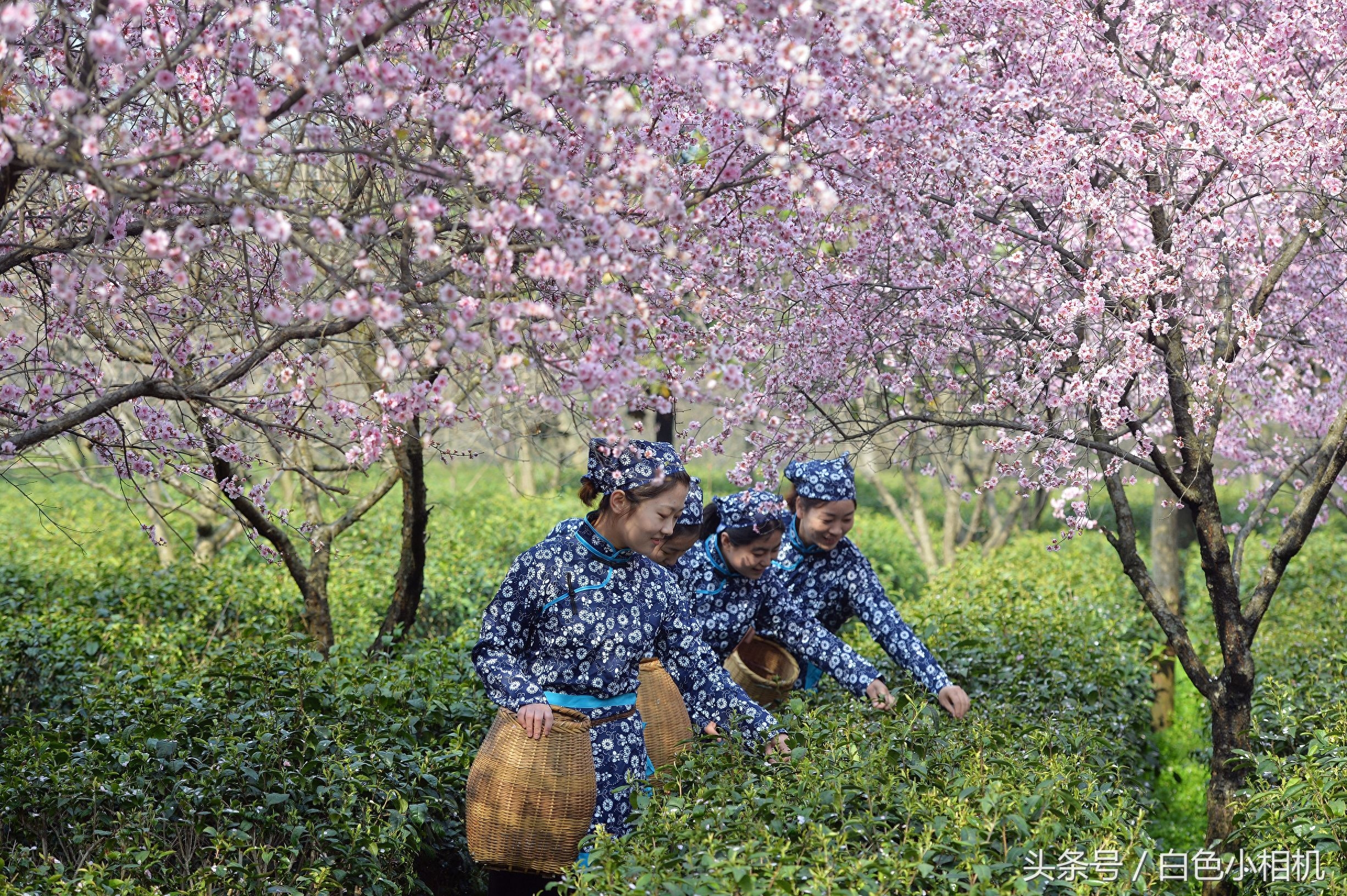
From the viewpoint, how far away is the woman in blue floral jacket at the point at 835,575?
527cm

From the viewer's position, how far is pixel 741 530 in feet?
16.9

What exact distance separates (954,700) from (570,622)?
1.73 m

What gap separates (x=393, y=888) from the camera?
4.23 meters

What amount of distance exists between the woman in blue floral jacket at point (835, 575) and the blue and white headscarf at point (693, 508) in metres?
0.65

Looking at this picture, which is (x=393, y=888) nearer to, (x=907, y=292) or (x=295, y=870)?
(x=295, y=870)

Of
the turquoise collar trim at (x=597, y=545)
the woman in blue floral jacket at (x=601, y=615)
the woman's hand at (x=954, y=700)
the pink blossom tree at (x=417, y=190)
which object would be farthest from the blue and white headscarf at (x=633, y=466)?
the woman's hand at (x=954, y=700)

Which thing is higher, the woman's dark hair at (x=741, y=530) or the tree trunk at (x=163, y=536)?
the tree trunk at (x=163, y=536)

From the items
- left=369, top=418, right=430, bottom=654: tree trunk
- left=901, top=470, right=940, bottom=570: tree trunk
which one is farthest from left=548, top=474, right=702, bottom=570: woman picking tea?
left=901, top=470, right=940, bottom=570: tree trunk

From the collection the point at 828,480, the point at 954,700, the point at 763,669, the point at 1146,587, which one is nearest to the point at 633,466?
the point at 828,480

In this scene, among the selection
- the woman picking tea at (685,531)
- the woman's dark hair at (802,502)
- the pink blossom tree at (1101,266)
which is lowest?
the woman picking tea at (685,531)

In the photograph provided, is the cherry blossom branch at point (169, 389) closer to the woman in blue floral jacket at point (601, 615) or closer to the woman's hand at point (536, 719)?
the woman in blue floral jacket at point (601, 615)

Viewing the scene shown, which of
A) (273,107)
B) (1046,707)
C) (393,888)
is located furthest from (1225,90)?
(393,888)

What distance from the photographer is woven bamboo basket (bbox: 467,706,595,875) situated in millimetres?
3980

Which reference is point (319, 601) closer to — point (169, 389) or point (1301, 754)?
point (169, 389)
